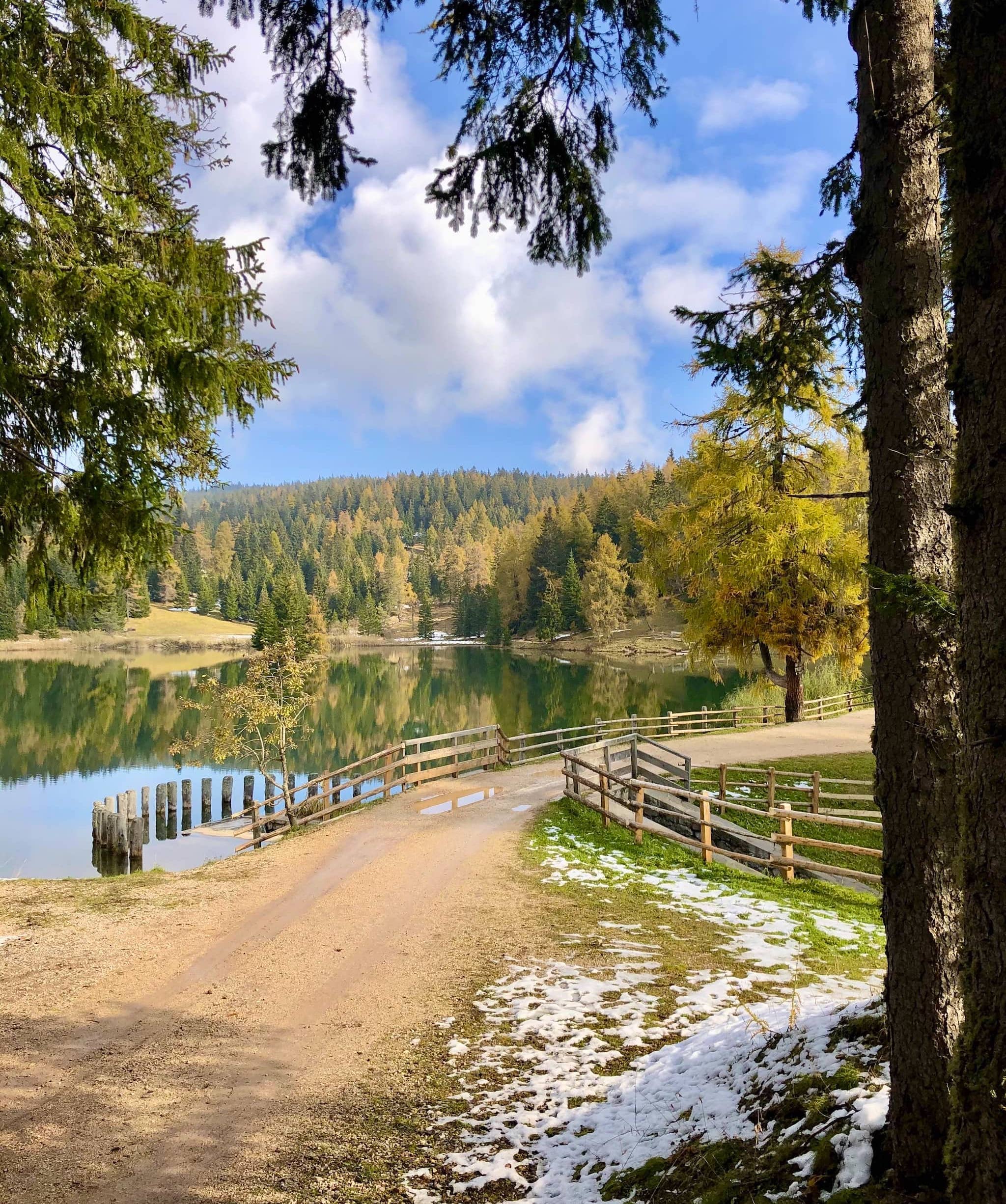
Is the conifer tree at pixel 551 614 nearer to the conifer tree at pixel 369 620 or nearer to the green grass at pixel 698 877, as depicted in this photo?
the conifer tree at pixel 369 620

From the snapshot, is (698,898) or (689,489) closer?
(698,898)

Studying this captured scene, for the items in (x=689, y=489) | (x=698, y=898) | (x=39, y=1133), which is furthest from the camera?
(x=689, y=489)

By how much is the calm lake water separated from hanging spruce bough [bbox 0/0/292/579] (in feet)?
44.5

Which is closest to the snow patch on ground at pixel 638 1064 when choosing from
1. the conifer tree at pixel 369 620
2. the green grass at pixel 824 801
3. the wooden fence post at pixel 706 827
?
the wooden fence post at pixel 706 827

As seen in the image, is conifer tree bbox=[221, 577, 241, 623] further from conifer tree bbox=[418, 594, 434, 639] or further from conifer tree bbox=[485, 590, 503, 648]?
conifer tree bbox=[485, 590, 503, 648]

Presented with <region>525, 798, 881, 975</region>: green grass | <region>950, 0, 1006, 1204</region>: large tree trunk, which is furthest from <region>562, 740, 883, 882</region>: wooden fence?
<region>950, 0, 1006, 1204</region>: large tree trunk

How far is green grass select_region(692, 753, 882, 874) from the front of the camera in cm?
1423

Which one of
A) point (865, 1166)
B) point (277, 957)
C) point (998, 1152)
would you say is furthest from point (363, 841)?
point (998, 1152)

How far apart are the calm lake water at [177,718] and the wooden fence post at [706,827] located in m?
13.2

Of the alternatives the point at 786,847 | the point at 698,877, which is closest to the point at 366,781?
the point at 698,877

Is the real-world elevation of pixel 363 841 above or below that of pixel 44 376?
below

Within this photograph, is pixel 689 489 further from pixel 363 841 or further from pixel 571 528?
pixel 571 528

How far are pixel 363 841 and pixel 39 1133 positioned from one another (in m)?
8.20

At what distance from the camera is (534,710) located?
44594mm
